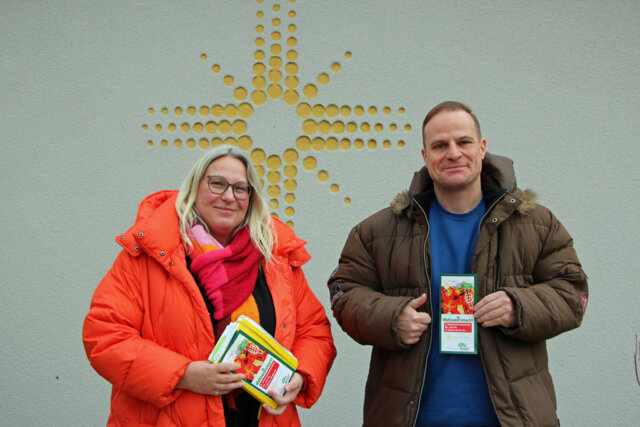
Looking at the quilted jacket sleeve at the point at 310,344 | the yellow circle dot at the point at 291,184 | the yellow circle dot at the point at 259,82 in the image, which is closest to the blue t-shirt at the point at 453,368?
the quilted jacket sleeve at the point at 310,344

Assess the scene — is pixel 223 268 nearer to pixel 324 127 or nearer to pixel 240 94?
pixel 324 127

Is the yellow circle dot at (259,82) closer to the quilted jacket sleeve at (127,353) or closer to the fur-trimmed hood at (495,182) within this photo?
the fur-trimmed hood at (495,182)

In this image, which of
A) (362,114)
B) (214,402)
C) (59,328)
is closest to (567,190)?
(362,114)

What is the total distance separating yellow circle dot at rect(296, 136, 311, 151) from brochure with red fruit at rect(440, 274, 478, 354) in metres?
1.90

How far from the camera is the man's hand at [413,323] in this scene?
5.06 feet

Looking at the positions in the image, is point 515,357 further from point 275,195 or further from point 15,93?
point 15,93

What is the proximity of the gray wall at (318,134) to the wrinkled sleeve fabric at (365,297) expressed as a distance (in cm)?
138

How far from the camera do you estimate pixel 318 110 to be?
3.26 meters

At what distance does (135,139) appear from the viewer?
333cm

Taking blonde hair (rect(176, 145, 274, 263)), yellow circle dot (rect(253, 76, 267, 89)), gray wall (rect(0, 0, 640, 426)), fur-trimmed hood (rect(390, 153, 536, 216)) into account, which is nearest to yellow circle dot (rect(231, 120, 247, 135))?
gray wall (rect(0, 0, 640, 426))

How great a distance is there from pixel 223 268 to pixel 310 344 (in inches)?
18.2

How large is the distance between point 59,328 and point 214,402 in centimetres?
231

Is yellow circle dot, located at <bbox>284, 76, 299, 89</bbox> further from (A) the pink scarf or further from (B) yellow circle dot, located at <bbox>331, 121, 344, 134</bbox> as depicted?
(A) the pink scarf

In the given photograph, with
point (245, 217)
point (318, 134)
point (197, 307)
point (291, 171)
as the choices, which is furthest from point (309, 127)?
point (197, 307)
